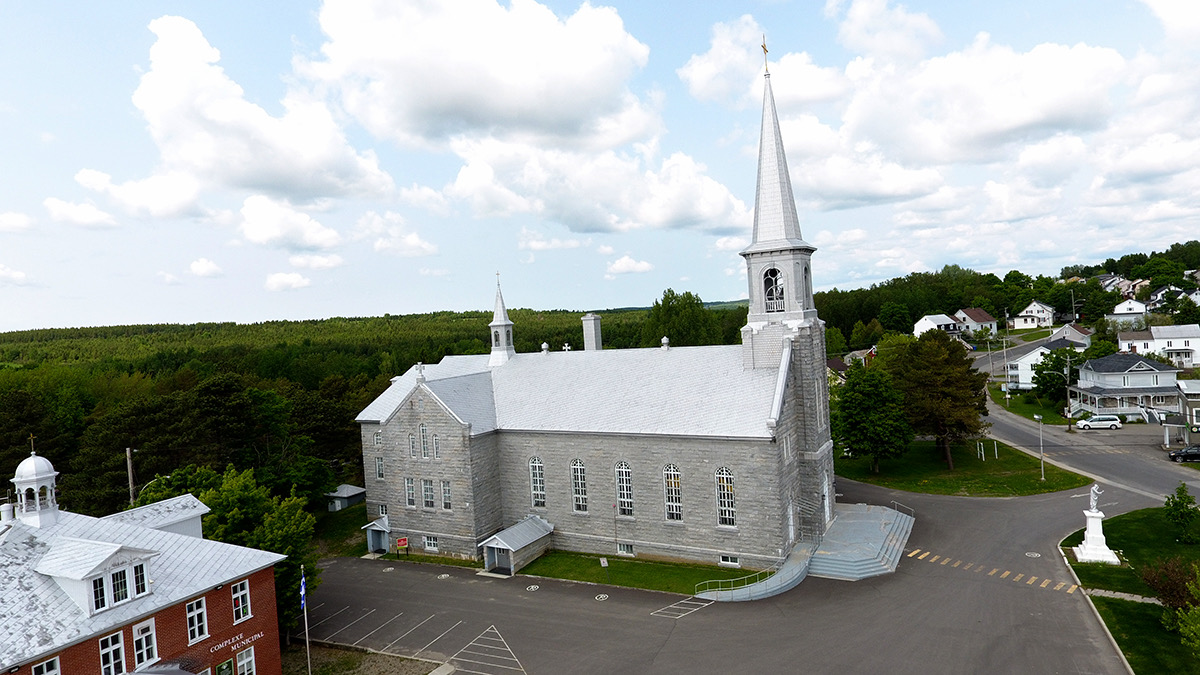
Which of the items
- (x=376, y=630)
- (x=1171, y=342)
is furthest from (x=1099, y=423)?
(x=376, y=630)

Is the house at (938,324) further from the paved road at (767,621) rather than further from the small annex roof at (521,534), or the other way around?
the small annex roof at (521,534)

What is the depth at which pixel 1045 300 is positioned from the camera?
163m

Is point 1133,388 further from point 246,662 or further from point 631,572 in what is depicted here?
point 246,662

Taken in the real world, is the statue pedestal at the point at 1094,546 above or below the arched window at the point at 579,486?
below

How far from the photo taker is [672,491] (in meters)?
36.3

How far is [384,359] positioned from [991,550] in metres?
90.9

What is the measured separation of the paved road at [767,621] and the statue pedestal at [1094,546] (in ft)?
4.73

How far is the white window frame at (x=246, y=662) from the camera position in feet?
77.7

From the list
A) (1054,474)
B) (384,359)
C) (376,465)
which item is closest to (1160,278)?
(1054,474)

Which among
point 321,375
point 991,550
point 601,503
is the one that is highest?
point 321,375

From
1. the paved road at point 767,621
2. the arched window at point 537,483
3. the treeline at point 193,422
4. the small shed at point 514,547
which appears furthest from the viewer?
the treeline at point 193,422

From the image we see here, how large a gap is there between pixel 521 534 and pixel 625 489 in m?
6.70

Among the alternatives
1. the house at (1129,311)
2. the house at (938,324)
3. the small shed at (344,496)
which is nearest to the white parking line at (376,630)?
the small shed at (344,496)

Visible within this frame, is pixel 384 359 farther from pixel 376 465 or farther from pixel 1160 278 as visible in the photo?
pixel 1160 278
